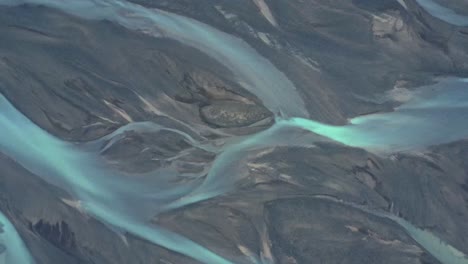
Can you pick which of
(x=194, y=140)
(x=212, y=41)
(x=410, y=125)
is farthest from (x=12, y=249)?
(x=410, y=125)

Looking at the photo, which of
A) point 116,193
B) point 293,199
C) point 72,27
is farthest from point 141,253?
point 72,27

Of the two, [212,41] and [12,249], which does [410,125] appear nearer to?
[212,41]

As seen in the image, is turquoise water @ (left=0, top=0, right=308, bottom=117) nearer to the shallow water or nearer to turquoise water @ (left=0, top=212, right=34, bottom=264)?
the shallow water

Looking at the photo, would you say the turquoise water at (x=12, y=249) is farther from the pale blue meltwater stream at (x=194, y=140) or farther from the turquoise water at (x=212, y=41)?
the turquoise water at (x=212, y=41)

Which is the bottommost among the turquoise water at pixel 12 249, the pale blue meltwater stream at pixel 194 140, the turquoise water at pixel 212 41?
the turquoise water at pixel 12 249

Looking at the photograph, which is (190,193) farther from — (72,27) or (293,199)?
(72,27)

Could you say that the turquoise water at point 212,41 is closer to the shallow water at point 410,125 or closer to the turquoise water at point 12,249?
the shallow water at point 410,125

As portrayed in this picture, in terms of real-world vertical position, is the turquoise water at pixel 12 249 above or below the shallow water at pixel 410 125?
below

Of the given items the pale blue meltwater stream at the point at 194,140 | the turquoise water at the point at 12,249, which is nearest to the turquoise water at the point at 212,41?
the pale blue meltwater stream at the point at 194,140
